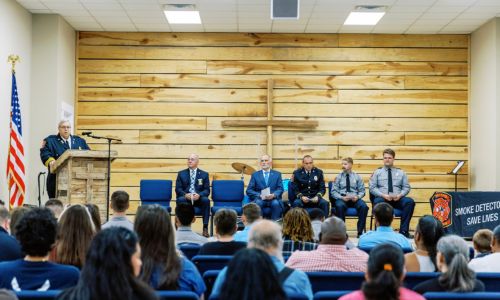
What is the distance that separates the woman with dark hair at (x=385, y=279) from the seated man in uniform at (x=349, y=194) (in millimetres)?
6598

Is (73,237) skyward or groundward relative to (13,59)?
groundward

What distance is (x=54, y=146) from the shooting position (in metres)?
8.88

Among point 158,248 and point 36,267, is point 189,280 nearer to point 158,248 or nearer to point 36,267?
point 158,248

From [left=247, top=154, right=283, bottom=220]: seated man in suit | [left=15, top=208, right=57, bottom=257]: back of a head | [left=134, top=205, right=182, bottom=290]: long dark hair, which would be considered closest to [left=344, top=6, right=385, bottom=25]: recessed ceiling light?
[left=247, top=154, right=283, bottom=220]: seated man in suit

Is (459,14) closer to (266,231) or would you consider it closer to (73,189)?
(73,189)

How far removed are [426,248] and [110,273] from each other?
2630 millimetres

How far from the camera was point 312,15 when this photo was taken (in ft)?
34.3

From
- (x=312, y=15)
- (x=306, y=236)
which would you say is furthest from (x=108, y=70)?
(x=306, y=236)

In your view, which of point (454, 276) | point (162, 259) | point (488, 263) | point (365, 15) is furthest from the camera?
point (365, 15)

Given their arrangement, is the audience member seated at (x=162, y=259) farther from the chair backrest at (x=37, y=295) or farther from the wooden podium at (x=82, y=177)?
the wooden podium at (x=82, y=177)

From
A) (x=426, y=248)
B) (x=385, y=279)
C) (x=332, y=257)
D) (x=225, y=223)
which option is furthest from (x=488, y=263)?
(x=385, y=279)

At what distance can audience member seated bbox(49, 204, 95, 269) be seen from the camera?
3.64 m

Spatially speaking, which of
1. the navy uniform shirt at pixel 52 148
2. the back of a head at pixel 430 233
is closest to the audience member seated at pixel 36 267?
Result: the back of a head at pixel 430 233

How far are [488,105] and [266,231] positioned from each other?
8.58 meters
